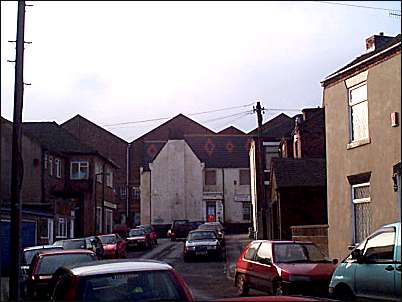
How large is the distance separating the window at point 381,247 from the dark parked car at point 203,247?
2301 cm

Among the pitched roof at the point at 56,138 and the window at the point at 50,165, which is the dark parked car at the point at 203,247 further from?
the pitched roof at the point at 56,138

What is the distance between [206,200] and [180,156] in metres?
4.66

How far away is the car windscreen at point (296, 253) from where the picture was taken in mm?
17625

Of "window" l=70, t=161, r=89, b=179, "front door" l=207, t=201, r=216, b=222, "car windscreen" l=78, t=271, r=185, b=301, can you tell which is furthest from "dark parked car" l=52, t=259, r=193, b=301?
"front door" l=207, t=201, r=216, b=222

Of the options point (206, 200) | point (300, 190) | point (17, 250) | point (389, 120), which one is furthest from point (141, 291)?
point (206, 200)

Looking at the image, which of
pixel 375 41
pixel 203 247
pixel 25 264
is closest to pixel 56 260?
pixel 25 264

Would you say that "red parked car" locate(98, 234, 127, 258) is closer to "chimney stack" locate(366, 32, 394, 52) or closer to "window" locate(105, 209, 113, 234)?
"chimney stack" locate(366, 32, 394, 52)

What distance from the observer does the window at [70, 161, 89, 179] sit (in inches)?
2020

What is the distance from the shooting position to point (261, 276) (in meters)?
17.5

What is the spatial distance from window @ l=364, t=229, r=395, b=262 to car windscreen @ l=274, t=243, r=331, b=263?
203 inches

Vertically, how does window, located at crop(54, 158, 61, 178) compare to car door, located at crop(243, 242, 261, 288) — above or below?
above

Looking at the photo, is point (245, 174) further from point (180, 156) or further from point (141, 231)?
point (141, 231)

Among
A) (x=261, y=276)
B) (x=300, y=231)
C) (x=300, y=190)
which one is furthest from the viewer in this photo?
(x=300, y=190)

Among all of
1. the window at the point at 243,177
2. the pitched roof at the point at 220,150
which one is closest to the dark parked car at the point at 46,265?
the pitched roof at the point at 220,150
